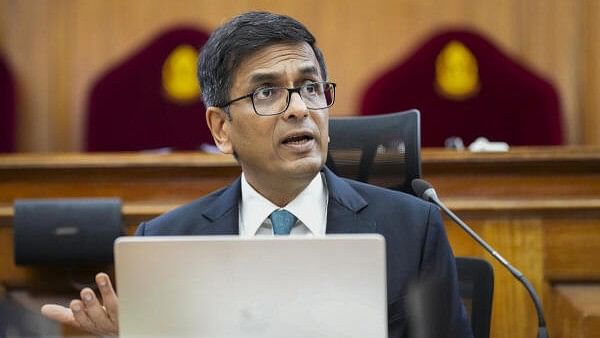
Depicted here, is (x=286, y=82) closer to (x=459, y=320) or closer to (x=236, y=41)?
(x=236, y=41)

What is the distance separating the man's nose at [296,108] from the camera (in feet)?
5.43

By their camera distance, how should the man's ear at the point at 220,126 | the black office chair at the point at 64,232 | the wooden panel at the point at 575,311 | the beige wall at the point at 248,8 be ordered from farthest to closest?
the beige wall at the point at 248,8, the black office chair at the point at 64,232, the wooden panel at the point at 575,311, the man's ear at the point at 220,126

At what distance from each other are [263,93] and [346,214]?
0.93ft

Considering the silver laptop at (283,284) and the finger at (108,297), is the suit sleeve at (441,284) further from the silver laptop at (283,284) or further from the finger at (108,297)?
the finger at (108,297)

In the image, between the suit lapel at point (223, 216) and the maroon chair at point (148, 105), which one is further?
the maroon chair at point (148, 105)

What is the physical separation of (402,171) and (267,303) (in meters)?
0.91

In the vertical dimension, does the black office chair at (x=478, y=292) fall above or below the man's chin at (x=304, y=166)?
below

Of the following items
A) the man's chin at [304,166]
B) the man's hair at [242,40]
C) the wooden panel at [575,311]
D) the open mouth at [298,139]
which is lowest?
the wooden panel at [575,311]

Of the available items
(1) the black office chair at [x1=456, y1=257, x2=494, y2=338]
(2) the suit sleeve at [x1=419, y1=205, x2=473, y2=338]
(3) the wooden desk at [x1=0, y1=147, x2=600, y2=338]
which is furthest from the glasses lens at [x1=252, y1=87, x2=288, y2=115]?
(3) the wooden desk at [x1=0, y1=147, x2=600, y2=338]

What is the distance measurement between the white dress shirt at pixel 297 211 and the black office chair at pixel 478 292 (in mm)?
445

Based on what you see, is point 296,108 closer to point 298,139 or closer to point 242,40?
point 298,139

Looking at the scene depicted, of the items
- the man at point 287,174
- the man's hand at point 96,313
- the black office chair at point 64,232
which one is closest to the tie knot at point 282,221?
the man at point 287,174

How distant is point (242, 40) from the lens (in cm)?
171

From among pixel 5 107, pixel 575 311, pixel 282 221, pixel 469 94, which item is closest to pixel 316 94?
pixel 282 221
